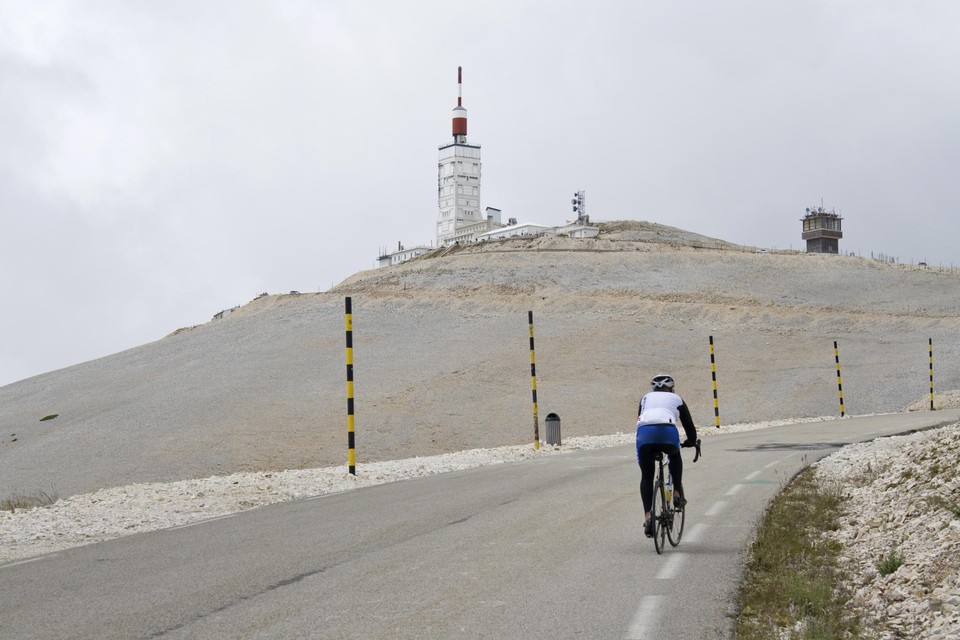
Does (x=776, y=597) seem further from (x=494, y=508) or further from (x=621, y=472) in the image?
(x=621, y=472)

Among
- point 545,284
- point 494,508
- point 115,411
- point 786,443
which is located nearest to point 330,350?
point 115,411

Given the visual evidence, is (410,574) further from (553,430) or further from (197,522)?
(553,430)

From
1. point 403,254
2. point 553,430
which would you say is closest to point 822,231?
point 403,254

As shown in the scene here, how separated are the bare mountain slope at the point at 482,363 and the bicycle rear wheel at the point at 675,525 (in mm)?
26061

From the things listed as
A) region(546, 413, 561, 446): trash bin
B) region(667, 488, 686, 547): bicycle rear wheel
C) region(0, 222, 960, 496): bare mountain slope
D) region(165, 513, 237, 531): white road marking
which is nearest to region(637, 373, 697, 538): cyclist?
region(667, 488, 686, 547): bicycle rear wheel

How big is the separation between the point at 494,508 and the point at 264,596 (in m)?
5.82

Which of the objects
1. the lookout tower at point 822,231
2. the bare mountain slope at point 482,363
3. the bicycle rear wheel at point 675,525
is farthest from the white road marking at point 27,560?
the lookout tower at point 822,231

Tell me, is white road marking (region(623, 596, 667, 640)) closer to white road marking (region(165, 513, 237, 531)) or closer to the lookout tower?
white road marking (region(165, 513, 237, 531))

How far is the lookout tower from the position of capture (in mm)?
125625

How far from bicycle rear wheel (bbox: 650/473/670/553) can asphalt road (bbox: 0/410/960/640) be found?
0.51 feet

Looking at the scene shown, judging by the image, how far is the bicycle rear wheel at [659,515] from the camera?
32.0ft

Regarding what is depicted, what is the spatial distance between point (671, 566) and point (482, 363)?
151 ft

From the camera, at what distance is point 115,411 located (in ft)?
168

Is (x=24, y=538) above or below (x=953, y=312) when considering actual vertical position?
below
